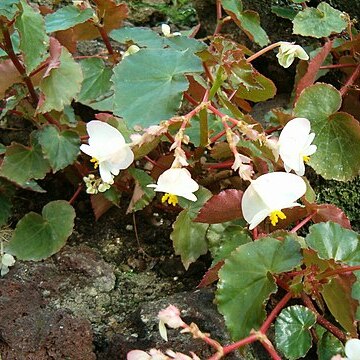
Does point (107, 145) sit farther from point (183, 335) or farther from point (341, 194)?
point (341, 194)

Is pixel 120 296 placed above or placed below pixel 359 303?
below

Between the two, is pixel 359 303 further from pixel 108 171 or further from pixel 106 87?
pixel 106 87

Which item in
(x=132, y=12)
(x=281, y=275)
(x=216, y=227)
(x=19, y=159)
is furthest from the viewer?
(x=132, y=12)

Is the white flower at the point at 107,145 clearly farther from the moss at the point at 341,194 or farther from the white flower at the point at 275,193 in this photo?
the moss at the point at 341,194

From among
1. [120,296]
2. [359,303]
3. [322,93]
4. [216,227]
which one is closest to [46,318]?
[120,296]

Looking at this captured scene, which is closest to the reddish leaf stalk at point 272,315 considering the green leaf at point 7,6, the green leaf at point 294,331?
the green leaf at point 294,331

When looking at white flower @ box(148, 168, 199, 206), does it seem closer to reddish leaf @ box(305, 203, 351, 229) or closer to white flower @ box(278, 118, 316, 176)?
white flower @ box(278, 118, 316, 176)
